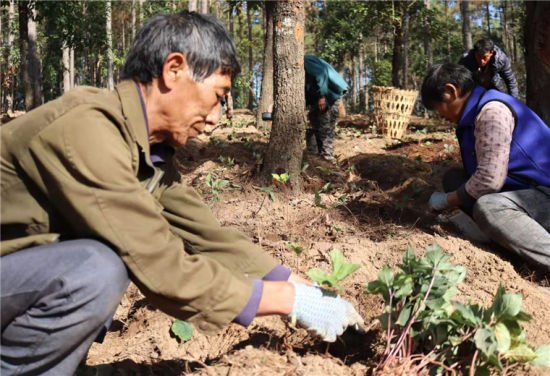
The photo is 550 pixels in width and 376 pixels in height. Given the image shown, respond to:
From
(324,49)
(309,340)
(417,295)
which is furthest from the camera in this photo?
(324,49)

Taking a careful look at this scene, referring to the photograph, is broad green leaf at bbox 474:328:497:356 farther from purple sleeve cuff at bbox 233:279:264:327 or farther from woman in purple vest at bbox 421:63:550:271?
woman in purple vest at bbox 421:63:550:271

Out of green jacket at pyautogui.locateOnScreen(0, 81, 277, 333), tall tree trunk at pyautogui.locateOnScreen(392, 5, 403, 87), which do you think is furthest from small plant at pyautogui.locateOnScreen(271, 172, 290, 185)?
tall tree trunk at pyautogui.locateOnScreen(392, 5, 403, 87)

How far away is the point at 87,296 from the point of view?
1.48 meters

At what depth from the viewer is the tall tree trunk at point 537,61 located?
3.66m

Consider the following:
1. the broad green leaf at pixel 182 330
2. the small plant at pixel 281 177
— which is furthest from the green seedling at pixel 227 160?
the broad green leaf at pixel 182 330

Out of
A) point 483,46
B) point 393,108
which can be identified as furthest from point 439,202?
point 393,108

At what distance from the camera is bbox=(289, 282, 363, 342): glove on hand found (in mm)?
1693

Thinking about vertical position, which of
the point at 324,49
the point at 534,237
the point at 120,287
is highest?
the point at 324,49

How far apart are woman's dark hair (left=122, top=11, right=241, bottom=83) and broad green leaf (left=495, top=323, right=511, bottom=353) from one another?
4.22ft

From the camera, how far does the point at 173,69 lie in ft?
5.32

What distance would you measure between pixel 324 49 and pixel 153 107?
48.6ft

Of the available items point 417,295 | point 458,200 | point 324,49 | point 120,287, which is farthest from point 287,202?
point 324,49

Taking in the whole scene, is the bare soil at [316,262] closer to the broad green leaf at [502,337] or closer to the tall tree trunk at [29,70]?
the broad green leaf at [502,337]

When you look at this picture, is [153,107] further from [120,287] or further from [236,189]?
[236,189]
